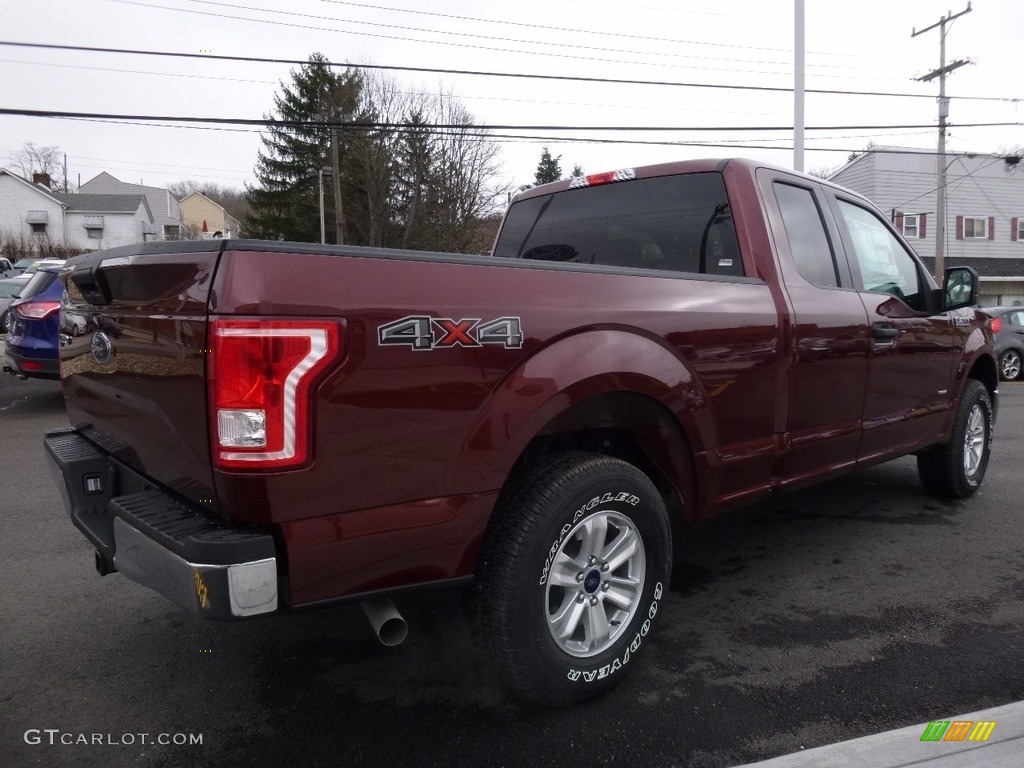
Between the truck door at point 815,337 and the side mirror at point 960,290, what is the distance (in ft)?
Answer: 3.53

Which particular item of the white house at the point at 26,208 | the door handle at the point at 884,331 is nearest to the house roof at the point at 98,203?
the white house at the point at 26,208

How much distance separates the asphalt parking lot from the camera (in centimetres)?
238

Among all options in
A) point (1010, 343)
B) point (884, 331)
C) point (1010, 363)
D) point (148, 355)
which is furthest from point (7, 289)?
point (1010, 363)

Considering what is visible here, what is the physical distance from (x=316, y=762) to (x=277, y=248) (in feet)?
4.91

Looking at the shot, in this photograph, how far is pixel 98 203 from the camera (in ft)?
176

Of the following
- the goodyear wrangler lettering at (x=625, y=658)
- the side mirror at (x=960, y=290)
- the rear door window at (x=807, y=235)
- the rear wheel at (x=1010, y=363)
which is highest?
the rear door window at (x=807, y=235)

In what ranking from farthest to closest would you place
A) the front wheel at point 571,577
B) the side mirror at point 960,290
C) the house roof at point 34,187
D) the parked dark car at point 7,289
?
the house roof at point 34,187
the parked dark car at point 7,289
the side mirror at point 960,290
the front wheel at point 571,577

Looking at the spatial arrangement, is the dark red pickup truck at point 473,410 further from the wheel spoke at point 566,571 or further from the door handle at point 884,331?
the door handle at point 884,331

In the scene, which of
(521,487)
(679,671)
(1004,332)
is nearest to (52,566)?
(521,487)

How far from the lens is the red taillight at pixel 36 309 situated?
8.28m

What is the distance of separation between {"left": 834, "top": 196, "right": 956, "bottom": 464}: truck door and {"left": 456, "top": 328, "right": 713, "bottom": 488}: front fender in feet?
5.14

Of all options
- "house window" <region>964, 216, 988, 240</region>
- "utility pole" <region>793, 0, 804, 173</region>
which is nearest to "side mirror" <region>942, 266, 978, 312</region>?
"utility pole" <region>793, 0, 804, 173</region>

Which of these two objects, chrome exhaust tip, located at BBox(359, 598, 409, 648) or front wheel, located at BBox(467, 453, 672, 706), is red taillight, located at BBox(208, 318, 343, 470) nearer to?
chrome exhaust tip, located at BBox(359, 598, 409, 648)

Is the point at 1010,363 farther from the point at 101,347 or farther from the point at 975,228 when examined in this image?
the point at 975,228
